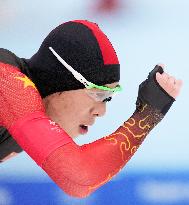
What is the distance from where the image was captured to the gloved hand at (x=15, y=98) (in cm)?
152

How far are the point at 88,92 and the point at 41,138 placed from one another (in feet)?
1.15

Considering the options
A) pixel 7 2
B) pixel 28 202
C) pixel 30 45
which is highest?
pixel 7 2

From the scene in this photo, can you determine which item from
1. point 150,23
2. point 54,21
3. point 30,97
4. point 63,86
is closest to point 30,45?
point 54,21

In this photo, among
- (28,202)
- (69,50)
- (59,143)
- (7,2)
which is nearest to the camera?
(59,143)

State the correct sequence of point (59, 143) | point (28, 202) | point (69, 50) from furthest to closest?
point (28, 202), point (69, 50), point (59, 143)

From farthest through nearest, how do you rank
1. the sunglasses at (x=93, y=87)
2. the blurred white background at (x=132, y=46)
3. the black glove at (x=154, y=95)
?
the blurred white background at (x=132, y=46), the sunglasses at (x=93, y=87), the black glove at (x=154, y=95)

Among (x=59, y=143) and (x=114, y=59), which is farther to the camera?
(x=114, y=59)

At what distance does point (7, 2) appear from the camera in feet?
9.64

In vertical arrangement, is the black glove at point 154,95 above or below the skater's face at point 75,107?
above

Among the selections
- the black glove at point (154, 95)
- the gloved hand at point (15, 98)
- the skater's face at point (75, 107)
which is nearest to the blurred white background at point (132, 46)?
the skater's face at point (75, 107)

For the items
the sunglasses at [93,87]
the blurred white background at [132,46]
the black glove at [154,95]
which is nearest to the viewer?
the black glove at [154,95]

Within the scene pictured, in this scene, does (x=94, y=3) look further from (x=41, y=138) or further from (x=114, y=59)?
(x=41, y=138)

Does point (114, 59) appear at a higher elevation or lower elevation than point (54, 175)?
higher

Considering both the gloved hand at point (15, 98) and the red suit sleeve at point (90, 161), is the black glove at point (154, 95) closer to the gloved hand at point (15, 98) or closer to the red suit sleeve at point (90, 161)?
the red suit sleeve at point (90, 161)
